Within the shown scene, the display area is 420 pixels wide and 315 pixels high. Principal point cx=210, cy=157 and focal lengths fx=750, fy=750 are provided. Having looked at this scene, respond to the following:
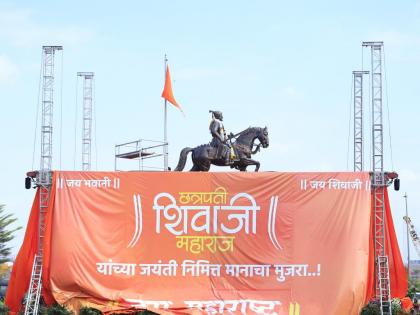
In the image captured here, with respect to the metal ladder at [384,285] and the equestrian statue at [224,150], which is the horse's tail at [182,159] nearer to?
the equestrian statue at [224,150]

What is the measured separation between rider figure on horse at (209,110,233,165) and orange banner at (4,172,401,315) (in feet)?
2.94

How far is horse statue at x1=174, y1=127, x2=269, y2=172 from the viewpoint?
21.0 metres

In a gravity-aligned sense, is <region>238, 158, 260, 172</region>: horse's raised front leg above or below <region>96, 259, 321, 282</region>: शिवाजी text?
above

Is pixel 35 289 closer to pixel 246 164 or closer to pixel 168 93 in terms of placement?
pixel 246 164

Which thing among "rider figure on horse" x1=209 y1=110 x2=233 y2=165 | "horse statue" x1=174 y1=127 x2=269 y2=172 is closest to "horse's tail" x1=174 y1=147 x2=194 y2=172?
"horse statue" x1=174 y1=127 x2=269 y2=172

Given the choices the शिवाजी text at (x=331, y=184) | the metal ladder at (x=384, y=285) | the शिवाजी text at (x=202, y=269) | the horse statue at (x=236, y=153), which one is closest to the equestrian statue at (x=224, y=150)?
the horse statue at (x=236, y=153)

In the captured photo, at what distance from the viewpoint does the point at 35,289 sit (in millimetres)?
19734

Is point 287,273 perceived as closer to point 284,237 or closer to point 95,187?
point 284,237

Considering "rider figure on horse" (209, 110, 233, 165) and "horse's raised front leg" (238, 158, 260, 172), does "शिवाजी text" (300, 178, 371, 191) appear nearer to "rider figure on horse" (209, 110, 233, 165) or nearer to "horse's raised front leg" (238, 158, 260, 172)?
"horse's raised front leg" (238, 158, 260, 172)

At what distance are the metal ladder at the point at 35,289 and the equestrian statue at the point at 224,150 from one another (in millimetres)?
4691

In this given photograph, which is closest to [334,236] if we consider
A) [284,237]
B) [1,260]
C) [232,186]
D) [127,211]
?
[284,237]

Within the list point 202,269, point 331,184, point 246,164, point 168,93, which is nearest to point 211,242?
point 202,269

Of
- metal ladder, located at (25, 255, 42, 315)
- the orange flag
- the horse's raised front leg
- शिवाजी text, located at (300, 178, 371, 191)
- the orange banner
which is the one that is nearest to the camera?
metal ladder, located at (25, 255, 42, 315)

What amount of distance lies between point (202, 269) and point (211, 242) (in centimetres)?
75
